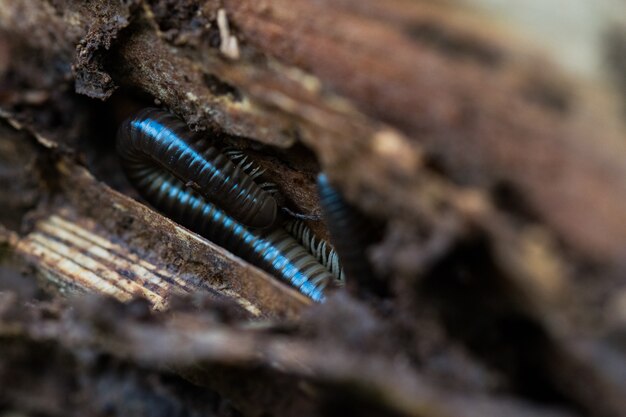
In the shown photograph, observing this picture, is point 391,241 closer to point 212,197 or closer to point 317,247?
point 317,247

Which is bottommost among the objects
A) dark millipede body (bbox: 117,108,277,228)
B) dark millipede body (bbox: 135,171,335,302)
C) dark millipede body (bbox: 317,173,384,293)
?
dark millipede body (bbox: 135,171,335,302)

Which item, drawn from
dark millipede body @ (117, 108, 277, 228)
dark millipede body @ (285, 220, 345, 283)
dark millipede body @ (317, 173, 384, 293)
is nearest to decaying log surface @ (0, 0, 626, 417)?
dark millipede body @ (317, 173, 384, 293)

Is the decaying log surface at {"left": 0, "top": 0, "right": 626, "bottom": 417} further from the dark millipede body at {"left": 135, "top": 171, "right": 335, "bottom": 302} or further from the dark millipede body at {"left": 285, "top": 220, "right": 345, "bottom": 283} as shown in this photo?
the dark millipede body at {"left": 285, "top": 220, "right": 345, "bottom": 283}

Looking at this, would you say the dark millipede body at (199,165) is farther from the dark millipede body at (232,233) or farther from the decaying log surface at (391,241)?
the decaying log surface at (391,241)

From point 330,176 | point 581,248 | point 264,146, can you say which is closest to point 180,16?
point 264,146

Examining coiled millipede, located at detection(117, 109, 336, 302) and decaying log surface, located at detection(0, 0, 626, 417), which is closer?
decaying log surface, located at detection(0, 0, 626, 417)

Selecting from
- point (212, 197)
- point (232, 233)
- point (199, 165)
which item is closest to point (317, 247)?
point (232, 233)

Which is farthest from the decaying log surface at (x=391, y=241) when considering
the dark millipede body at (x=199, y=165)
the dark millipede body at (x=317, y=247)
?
the dark millipede body at (x=317, y=247)

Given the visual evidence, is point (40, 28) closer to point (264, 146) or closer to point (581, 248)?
point (264, 146)
